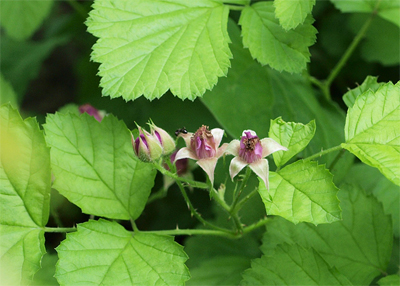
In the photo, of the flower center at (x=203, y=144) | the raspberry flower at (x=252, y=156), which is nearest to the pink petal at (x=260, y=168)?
the raspberry flower at (x=252, y=156)

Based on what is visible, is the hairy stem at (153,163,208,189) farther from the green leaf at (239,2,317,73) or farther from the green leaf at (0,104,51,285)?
the green leaf at (239,2,317,73)

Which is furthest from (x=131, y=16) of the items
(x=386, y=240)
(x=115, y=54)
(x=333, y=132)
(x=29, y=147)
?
(x=386, y=240)

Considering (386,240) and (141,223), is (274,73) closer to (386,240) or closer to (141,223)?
(386,240)

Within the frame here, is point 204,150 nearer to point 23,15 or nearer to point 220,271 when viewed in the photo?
point 220,271

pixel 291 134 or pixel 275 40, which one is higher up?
pixel 275 40

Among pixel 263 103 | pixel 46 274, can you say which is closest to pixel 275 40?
pixel 263 103

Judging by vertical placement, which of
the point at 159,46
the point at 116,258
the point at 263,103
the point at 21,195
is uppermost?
the point at 159,46
